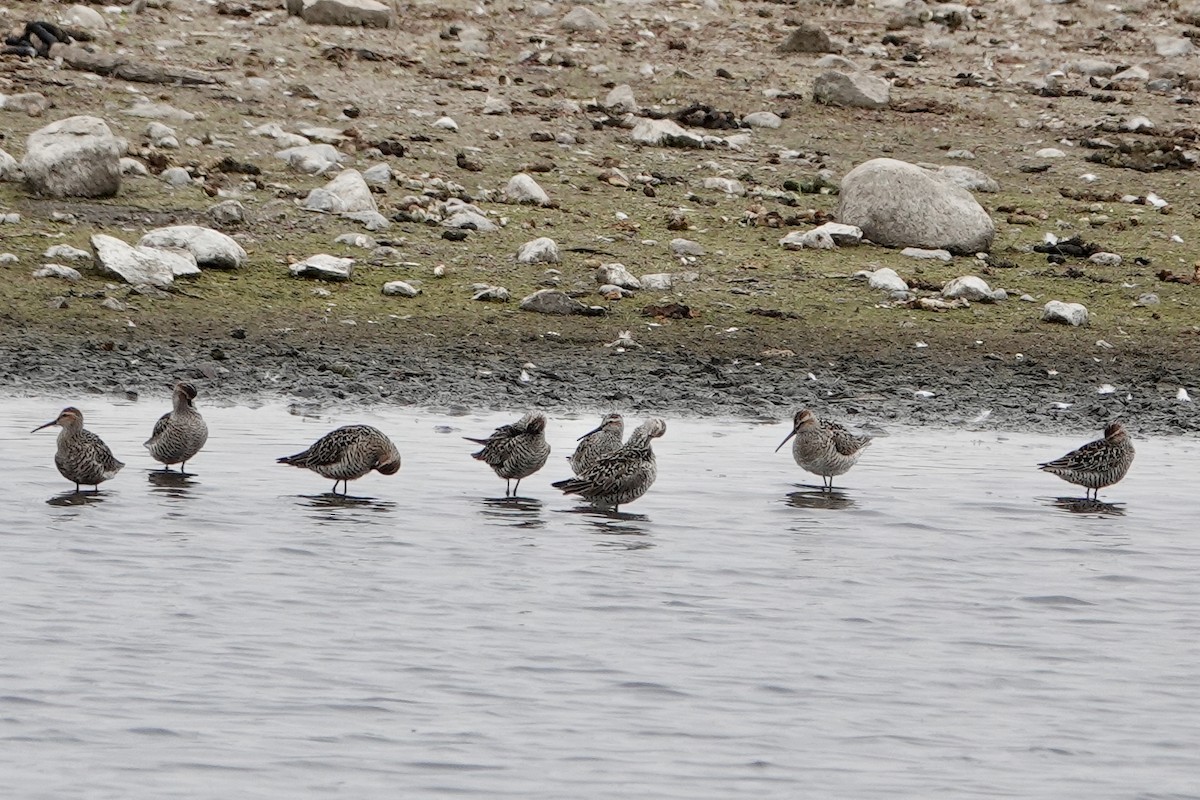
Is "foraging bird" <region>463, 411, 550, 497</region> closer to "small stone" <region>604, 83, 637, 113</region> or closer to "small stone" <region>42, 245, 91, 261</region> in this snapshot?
"small stone" <region>42, 245, 91, 261</region>

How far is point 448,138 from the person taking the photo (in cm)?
2364

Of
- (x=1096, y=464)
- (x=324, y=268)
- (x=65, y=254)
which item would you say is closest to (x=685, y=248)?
(x=324, y=268)

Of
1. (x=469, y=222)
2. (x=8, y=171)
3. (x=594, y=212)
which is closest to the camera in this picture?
(x=8, y=171)

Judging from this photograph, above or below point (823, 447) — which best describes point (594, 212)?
above

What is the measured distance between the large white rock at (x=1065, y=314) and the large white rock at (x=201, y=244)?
25.9 feet

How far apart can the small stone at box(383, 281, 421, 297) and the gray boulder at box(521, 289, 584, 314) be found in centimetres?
108

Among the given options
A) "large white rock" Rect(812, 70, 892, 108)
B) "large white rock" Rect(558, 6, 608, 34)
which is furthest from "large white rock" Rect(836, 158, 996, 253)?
"large white rock" Rect(558, 6, 608, 34)

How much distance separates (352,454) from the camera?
43.8 feet

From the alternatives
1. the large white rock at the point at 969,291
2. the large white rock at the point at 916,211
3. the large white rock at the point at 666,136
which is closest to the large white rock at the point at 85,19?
the large white rock at the point at 666,136

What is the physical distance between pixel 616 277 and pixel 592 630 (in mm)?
9324

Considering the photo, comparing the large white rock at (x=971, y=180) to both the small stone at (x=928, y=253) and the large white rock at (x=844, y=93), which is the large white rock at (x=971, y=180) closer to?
the small stone at (x=928, y=253)

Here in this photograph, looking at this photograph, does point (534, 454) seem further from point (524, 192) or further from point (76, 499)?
point (524, 192)

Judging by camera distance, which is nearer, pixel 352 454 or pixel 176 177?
pixel 352 454

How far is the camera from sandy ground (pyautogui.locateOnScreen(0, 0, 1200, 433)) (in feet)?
56.1
